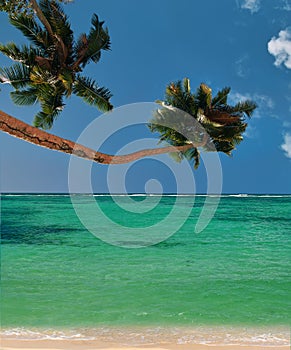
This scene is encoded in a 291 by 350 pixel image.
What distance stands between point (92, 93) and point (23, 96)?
1516 millimetres

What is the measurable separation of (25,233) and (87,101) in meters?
15.7

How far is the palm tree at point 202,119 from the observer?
9039mm

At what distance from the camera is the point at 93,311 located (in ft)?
25.8

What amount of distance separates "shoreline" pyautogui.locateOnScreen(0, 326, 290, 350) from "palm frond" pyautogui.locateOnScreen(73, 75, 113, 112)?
16.1 ft

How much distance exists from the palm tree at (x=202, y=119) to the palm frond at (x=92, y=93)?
123cm

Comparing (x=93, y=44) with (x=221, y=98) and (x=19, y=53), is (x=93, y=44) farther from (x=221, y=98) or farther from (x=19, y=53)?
(x=221, y=98)

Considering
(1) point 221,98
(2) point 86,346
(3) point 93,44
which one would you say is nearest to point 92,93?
(3) point 93,44

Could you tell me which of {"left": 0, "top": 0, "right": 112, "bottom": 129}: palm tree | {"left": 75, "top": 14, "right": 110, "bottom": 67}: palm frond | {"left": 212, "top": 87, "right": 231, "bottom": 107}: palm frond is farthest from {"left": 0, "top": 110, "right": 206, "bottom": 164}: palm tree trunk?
{"left": 212, "top": 87, "right": 231, "bottom": 107}: palm frond

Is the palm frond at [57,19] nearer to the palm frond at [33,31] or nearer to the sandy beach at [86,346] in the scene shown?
the palm frond at [33,31]

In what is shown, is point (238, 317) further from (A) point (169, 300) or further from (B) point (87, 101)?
(B) point (87, 101)

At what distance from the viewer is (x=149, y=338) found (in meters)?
6.21

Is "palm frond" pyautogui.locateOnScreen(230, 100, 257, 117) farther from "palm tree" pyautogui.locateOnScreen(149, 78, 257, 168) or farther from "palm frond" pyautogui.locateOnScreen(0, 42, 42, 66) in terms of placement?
"palm frond" pyautogui.locateOnScreen(0, 42, 42, 66)

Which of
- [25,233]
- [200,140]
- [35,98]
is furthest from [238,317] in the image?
[25,233]

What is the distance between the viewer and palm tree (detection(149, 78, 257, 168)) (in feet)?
29.7
